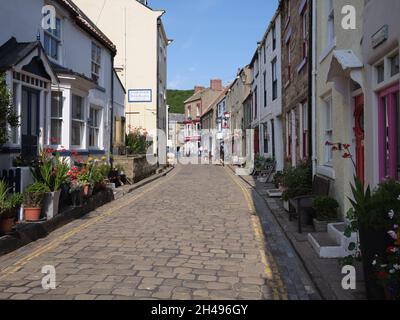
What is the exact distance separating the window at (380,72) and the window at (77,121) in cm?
936

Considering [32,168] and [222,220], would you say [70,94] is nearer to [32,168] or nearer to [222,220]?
[32,168]

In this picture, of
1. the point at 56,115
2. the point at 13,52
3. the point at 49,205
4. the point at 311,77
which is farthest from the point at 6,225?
the point at 311,77

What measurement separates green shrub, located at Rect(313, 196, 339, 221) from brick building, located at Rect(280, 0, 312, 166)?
3547 millimetres

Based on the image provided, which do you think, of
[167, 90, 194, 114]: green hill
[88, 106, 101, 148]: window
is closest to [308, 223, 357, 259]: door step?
[88, 106, 101, 148]: window

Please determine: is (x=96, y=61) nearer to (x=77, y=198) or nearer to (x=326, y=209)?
(x=77, y=198)

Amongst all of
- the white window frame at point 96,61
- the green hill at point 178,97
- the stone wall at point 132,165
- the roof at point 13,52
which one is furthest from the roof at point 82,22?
the green hill at point 178,97

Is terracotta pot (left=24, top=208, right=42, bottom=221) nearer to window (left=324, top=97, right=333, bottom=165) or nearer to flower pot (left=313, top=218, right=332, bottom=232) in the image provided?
flower pot (left=313, top=218, right=332, bottom=232)

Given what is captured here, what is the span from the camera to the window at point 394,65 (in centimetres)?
587

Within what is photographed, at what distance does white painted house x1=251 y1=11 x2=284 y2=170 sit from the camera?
19266 mm

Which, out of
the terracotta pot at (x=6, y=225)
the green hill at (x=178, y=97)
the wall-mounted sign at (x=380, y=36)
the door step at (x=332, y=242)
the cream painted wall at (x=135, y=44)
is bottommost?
the door step at (x=332, y=242)

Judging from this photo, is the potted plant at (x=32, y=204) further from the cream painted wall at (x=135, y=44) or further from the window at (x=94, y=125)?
the cream painted wall at (x=135, y=44)

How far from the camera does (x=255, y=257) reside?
700cm

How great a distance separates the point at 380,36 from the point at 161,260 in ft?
14.7
